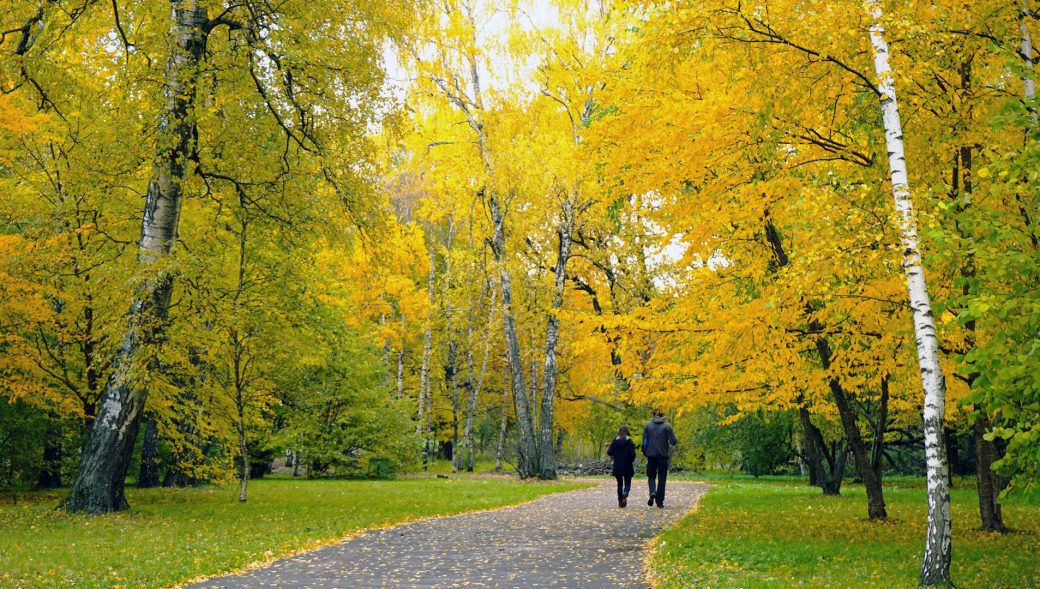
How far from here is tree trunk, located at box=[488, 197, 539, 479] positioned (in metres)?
24.9

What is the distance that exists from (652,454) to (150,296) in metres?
9.95

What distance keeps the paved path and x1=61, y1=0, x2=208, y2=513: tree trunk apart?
5066mm

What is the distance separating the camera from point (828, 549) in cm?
947

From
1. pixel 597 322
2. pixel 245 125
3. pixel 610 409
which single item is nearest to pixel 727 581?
pixel 597 322

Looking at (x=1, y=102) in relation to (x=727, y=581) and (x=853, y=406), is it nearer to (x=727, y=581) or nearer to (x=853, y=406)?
(x=727, y=581)

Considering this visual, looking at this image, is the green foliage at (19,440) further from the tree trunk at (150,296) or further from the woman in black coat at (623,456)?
the woman in black coat at (623,456)

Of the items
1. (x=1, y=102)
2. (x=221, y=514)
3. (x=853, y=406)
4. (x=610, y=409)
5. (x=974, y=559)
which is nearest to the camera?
(x=974, y=559)

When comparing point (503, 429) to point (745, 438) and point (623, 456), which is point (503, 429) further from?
point (623, 456)

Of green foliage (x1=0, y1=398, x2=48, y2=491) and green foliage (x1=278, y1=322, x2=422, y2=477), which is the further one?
green foliage (x1=278, y1=322, x2=422, y2=477)

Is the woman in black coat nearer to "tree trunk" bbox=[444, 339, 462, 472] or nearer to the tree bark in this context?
"tree trunk" bbox=[444, 339, 462, 472]

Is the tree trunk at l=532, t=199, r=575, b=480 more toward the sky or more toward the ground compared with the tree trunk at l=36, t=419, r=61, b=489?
more toward the sky

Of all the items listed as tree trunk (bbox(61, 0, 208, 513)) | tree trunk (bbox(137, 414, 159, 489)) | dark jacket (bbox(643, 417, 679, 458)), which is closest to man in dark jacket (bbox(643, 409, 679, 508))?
dark jacket (bbox(643, 417, 679, 458))

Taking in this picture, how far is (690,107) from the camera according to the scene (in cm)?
1111

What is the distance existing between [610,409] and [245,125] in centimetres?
2384
